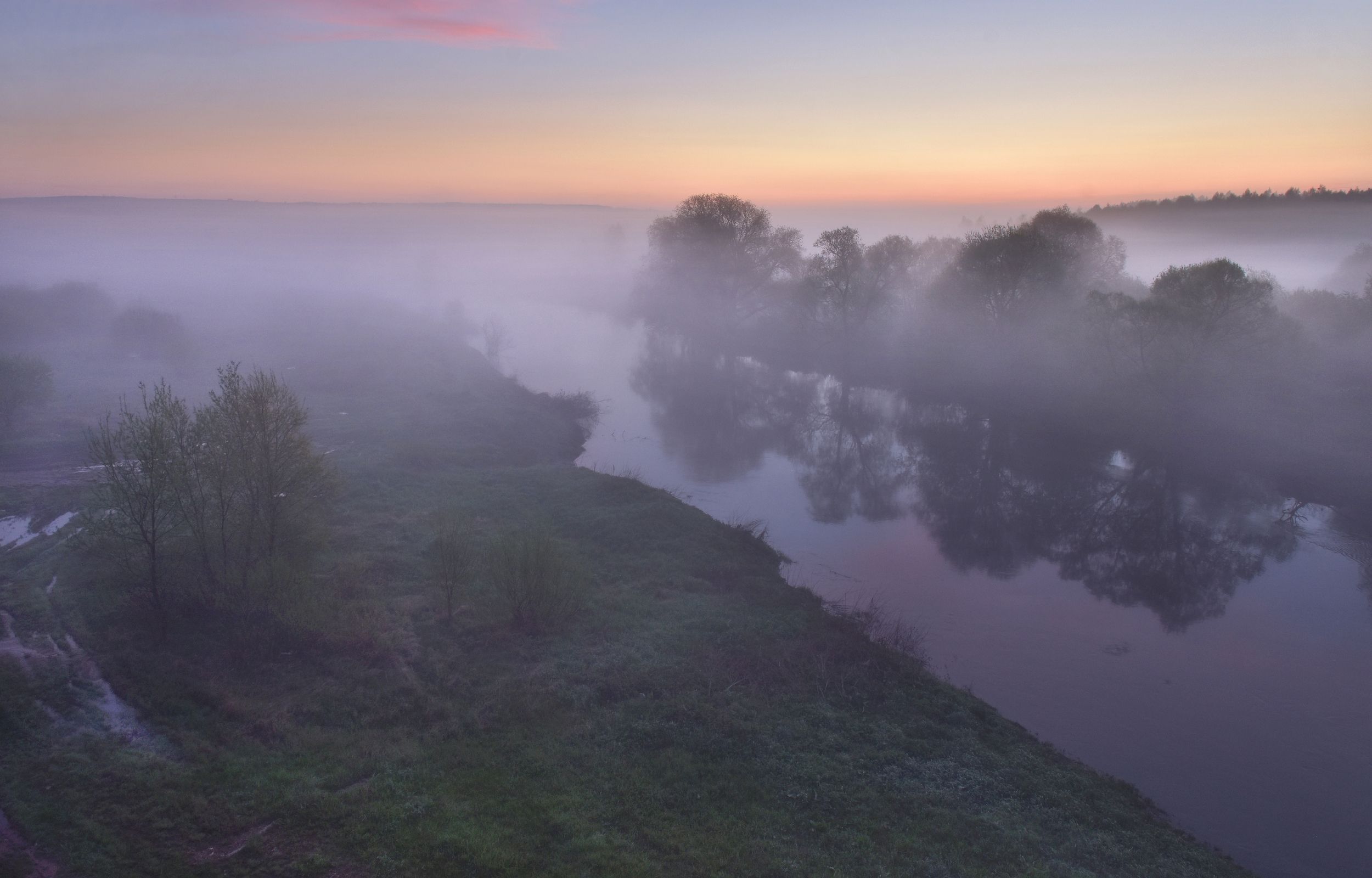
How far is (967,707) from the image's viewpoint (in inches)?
551

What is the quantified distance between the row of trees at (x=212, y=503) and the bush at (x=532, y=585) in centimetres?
453

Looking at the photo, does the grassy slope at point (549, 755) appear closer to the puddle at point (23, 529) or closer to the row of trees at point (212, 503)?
the row of trees at point (212, 503)

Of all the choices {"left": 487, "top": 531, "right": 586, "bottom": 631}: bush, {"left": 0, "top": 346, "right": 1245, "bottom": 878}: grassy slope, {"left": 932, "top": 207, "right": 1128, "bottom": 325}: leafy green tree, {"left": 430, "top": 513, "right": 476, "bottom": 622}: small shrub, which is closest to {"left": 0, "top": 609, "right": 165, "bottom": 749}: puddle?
{"left": 0, "top": 346, "right": 1245, "bottom": 878}: grassy slope

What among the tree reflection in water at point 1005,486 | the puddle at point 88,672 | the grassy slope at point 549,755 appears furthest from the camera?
the tree reflection in water at point 1005,486

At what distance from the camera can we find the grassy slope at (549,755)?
376 inches

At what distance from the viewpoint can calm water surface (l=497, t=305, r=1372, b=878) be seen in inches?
502

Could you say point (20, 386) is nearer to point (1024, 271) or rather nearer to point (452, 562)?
point (452, 562)

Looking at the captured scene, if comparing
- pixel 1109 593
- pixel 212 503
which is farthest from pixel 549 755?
pixel 1109 593

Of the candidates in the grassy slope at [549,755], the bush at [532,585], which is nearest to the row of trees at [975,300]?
the grassy slope at [549,755]

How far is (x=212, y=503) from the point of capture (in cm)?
1617

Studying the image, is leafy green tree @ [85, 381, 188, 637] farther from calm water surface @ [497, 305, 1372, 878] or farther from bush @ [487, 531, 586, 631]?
calm water surface @ [497, 305, 1372, 878]

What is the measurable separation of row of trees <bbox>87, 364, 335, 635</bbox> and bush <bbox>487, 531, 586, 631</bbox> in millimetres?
4526

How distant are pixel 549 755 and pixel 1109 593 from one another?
16323 mm

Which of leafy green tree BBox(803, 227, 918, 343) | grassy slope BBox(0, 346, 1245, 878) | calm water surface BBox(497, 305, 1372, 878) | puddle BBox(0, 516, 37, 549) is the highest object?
leafy green tree BBox(803, 227, 918, 343)
